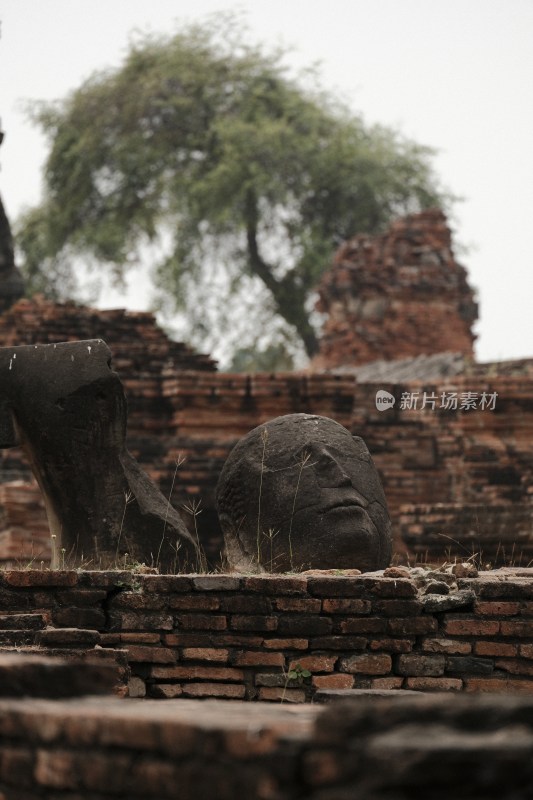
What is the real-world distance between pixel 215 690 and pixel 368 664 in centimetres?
65

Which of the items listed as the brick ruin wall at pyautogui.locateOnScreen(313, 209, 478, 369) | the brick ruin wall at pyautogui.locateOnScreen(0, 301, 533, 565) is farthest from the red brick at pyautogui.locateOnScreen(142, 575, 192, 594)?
the brick ruin wall at pyautogui.locateOnScreen(313, 209, 478, 369)

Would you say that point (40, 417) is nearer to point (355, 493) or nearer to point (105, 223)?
point (355, 493)

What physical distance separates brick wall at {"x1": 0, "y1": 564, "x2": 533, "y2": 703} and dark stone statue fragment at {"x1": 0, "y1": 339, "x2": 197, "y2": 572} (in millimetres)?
1029

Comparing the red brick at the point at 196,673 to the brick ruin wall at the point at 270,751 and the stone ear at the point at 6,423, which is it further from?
the brick ruin wall at the point at 270,751

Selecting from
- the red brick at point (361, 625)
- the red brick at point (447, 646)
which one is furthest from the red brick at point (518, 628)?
the red brick at point (361, 625)

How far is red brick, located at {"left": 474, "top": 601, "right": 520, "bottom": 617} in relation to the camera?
19.1ft

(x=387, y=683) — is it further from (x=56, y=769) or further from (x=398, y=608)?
(x=56, y=769)

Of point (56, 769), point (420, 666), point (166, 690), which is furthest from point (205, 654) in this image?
point (56, 769)

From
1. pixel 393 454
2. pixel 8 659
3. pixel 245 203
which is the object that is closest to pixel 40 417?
pixel 8 659

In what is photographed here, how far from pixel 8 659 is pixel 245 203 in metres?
24.5

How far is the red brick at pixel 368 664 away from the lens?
580cm

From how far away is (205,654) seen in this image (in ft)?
19.0

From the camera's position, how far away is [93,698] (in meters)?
3.09

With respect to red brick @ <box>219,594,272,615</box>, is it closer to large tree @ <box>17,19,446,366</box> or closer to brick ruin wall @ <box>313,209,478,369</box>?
brick ruin wall @ <box>313,209,478,369</box>
